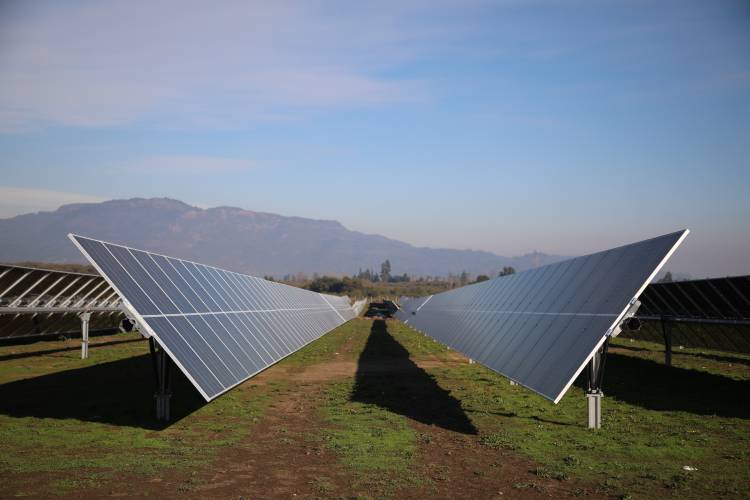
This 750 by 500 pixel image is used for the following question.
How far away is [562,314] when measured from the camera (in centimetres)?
1702

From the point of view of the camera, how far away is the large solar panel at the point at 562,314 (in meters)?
13.5

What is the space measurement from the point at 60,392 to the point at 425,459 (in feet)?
39.3

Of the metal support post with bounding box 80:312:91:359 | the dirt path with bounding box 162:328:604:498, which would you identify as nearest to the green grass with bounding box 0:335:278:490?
the dirt path with bounding box 162:328:604:498

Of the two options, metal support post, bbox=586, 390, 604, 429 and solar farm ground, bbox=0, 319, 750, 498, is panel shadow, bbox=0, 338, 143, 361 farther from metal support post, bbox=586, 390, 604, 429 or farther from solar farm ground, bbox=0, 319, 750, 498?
metal support post, bbox=586, 390, 604, 429

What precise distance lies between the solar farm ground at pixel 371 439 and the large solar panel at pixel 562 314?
45.6 inches

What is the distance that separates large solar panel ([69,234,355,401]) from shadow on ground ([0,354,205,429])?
4.71 ft

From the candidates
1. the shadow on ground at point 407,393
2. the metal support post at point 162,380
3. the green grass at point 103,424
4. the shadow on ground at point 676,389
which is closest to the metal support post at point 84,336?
the green grass at point 103,424

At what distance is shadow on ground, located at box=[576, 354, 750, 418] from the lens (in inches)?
696

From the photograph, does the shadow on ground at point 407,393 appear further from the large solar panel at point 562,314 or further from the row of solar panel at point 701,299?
the row of solar panel at point 701,299

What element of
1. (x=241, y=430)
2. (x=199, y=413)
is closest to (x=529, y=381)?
(x=241, y=430)

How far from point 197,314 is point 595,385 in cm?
996

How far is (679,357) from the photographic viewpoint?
33969mm

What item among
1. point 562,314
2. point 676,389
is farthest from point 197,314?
point 676,389

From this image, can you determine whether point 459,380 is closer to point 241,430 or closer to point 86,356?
point 241,430
